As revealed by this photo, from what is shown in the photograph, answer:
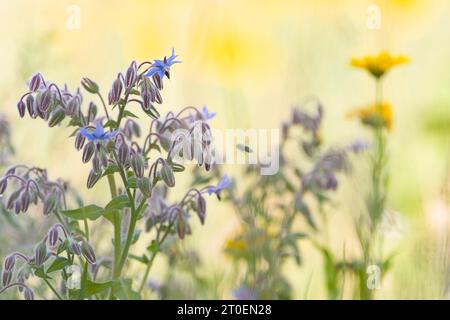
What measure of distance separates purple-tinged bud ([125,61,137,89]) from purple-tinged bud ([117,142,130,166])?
0.34 ft

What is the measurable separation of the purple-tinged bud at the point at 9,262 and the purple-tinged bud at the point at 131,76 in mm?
381

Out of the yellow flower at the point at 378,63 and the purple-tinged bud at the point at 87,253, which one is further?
the yellow flower at the point at 378,63

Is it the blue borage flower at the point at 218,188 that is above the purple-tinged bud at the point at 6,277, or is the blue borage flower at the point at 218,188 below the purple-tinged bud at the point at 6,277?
above

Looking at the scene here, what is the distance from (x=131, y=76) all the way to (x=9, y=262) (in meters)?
0.41

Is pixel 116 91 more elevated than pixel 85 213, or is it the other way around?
pixel 116 91

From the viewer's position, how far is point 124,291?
6.79 feet

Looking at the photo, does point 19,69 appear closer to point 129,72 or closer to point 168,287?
point 168,287

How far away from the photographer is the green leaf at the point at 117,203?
6.69ft

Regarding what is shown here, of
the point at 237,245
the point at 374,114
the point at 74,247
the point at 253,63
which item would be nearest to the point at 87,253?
the point at 74,247

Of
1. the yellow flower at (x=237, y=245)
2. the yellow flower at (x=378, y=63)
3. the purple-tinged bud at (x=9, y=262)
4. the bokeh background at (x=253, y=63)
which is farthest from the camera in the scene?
the bokeh background at (x=253, y=63)

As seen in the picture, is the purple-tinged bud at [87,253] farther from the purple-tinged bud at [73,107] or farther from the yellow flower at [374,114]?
the yellow flower at [374,114]

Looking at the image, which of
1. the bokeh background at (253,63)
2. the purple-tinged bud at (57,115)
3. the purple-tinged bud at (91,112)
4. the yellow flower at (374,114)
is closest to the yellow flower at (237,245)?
the bokeh background at (253,63)

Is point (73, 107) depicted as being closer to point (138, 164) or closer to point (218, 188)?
point (138, 164)

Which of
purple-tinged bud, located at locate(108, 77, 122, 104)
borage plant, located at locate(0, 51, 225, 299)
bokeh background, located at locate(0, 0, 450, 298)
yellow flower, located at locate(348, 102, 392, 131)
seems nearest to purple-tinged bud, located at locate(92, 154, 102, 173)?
borage plant, located at locate(0, 51, 225, 299)
